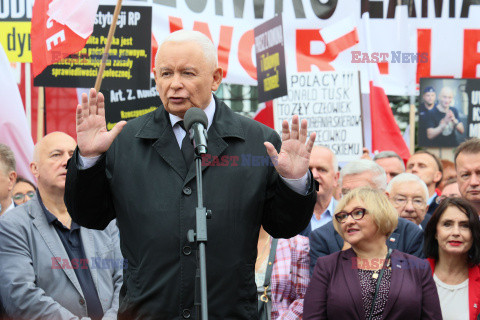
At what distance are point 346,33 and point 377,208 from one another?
4889 mm

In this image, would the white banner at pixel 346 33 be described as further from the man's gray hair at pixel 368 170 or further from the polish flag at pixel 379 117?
the man's gray hair at pixel 368 170

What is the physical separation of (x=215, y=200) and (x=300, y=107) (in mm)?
5629

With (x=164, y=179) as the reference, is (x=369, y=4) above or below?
above

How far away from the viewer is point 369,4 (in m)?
9.92

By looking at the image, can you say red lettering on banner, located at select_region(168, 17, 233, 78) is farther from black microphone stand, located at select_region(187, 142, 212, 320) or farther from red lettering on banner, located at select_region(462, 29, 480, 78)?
black microphone stand, located at select_region(187, 142, 212, 320)

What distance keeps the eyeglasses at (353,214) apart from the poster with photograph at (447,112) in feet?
15.9

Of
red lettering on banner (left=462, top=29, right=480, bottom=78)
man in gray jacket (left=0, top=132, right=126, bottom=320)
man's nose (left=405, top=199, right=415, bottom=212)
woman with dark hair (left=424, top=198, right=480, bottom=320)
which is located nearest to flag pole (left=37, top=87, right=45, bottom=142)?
man in gray jacket (left=0, top=132, right=126, bottom=320)

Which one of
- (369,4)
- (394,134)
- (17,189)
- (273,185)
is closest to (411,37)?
(369,4)

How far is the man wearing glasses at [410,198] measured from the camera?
260 inches

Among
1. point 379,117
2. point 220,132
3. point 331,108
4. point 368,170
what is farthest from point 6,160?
point 379,117

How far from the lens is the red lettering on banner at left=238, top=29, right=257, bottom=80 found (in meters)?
9.47

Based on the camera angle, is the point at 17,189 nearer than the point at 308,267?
No

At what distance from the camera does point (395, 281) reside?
476cm

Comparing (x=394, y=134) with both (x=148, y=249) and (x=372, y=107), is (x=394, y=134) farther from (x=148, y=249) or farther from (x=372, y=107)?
(x=148, y=249)
